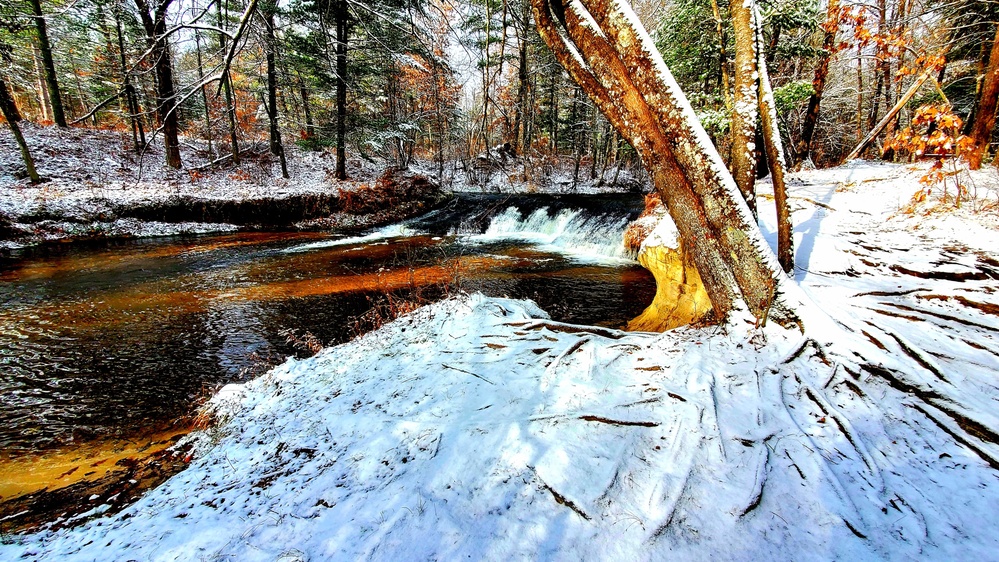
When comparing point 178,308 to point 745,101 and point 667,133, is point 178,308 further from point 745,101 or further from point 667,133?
point 745,101

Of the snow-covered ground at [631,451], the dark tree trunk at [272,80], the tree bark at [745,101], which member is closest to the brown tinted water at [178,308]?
the snow-covered ground at [631,451]

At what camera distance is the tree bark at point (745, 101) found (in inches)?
131

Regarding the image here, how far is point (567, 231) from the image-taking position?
13203 mm

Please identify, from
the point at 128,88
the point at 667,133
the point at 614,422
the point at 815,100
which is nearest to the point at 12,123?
the point at 128,88

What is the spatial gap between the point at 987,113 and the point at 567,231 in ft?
30.2

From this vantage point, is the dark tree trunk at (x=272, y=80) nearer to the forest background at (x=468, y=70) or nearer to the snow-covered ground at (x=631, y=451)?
the forest background at (x=468, y=70)

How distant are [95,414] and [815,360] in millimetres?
6976

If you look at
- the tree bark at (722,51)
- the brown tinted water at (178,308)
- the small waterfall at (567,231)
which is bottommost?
the brown tinted water at (178,308)

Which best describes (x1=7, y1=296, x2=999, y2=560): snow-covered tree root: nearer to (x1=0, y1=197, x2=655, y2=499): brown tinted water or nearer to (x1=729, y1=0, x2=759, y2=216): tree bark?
(x1=729, y1=0, x2=759, y2=216): tree bark

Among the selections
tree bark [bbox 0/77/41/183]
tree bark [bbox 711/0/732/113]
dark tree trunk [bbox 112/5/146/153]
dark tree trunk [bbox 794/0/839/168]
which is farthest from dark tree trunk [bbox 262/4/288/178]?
dark tree trunk [bbox 794/0/839/168]

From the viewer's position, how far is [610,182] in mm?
21562

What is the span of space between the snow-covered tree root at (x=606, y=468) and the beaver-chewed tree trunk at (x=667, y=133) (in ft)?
1.47

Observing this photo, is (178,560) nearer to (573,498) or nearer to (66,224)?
(573,498)

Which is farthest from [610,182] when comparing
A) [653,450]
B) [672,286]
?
[653,450]
